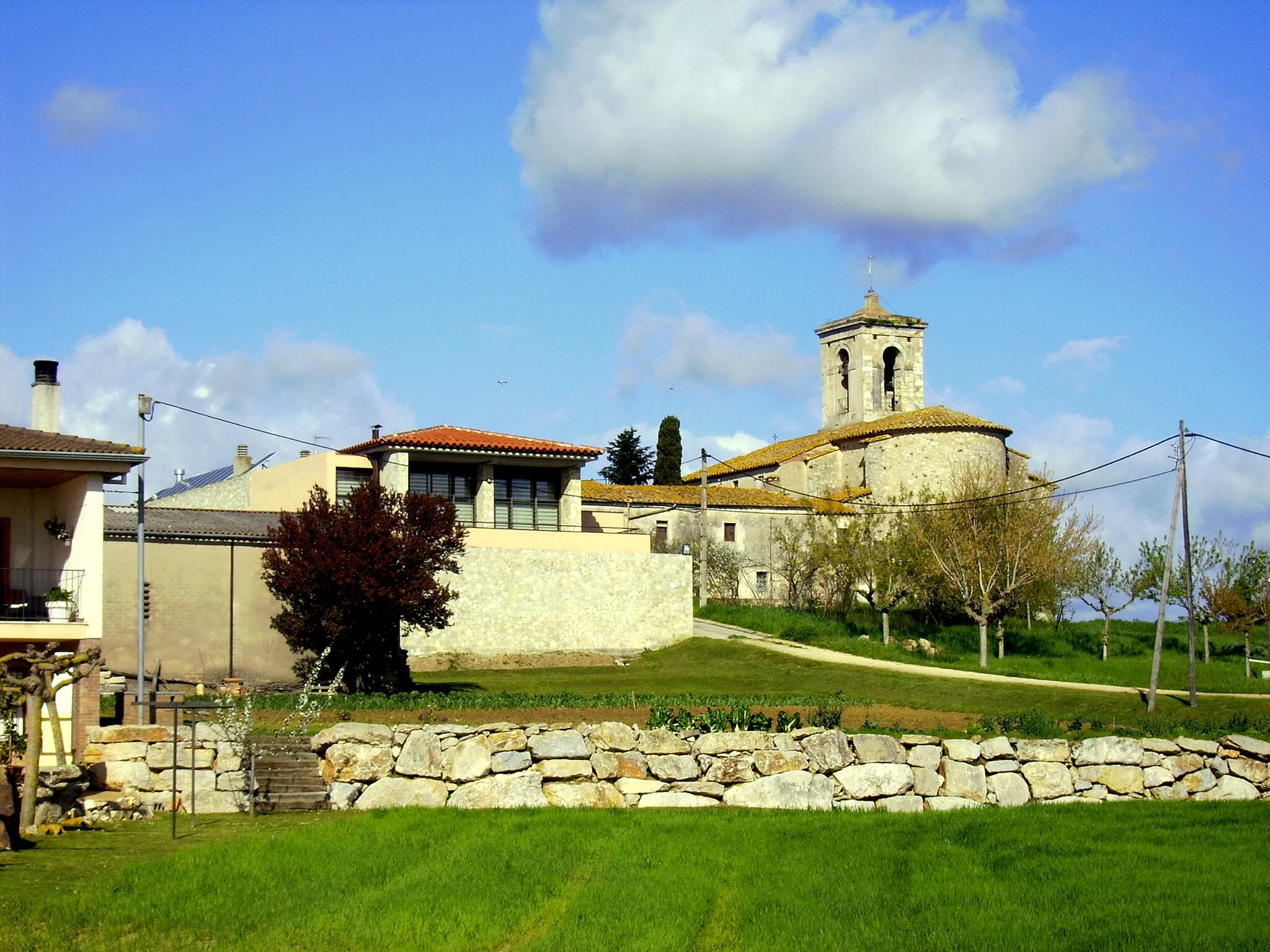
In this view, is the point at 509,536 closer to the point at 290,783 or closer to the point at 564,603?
the point at 564,603

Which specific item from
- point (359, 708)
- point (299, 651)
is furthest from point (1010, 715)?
point (299, 651)

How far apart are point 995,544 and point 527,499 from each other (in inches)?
649

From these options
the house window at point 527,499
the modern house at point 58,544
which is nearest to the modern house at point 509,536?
the house window at point 527,499

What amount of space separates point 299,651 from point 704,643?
52.8 feet

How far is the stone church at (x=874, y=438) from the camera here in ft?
210

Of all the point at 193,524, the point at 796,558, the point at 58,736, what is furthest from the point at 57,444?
the point at 796,558

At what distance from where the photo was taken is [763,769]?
18547mm

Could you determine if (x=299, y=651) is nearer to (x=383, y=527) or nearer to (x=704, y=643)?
(x=383, y=527)

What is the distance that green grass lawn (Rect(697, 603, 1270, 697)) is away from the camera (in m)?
42.0

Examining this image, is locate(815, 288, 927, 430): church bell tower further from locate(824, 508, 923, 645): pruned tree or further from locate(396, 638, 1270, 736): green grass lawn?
locate(396, 638, 1270, 736): green grass lawn

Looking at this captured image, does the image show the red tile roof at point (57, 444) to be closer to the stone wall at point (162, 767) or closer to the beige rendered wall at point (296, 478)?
the stone wall at point (162, 767)

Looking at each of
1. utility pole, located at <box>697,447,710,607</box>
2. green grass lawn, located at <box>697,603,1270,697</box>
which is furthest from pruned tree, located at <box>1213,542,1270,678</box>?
utility pole, located at <box>697,447,710,607</box>

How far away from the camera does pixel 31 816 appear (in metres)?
17.0

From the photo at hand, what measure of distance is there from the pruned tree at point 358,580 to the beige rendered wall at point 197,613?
1.96ft
